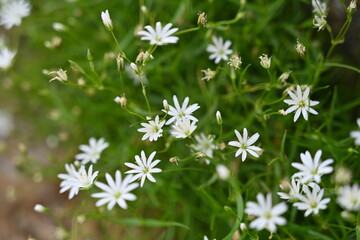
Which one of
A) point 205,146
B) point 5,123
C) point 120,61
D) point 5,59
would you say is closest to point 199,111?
point 205,146

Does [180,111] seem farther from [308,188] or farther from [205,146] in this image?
[308,188]

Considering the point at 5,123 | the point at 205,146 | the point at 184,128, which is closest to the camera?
the point at 184,128

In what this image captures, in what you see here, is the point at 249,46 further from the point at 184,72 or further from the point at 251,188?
the point at 251,188

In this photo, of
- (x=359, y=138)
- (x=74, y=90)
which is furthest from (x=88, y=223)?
(x=359, y=138)

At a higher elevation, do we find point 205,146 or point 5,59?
point 5,59

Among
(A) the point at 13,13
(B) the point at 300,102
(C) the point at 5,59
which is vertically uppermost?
(A) the point at 13,13

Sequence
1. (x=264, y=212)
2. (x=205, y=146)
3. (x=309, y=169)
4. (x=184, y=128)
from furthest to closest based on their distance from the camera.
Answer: (x=205, y=146)
(x=184, y=128)
(x=309, y=169)
(x=264, y=212)

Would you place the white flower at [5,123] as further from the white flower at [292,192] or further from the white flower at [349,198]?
the white flower at [349,198]
